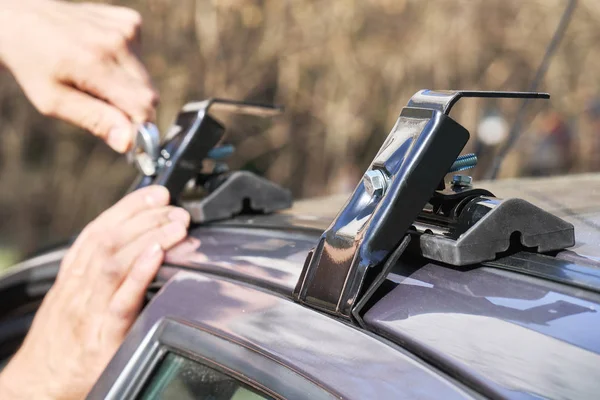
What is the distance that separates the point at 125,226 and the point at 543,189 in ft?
3.11

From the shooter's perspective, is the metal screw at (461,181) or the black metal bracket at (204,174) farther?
the black metal bracket at (204,174)

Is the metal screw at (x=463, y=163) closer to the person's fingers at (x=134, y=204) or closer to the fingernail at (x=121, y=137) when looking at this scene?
the person's fingers at (x=134, y=204)

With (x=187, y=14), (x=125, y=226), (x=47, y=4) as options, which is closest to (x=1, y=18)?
(x=47, y=4)

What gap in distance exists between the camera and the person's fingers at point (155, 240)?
1501mm

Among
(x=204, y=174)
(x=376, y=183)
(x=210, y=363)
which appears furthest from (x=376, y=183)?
(x=204, y=174)

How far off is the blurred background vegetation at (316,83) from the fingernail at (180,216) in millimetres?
6358

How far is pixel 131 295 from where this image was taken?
1.46m

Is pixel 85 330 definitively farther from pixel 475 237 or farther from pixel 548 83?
pixel 548 83

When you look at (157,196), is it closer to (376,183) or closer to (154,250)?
(154,250)

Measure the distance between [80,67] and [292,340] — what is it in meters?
1.11

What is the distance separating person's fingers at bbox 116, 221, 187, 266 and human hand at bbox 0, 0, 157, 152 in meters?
0.36

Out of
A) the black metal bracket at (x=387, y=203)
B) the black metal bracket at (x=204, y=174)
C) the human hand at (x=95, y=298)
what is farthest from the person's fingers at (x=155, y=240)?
the black metal bracket at (x=387, y=203)

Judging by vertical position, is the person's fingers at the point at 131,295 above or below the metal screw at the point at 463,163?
below

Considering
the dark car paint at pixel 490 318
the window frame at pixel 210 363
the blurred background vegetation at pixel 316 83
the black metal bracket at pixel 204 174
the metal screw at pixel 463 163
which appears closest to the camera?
the dark car paint at pixel 490 318
